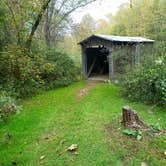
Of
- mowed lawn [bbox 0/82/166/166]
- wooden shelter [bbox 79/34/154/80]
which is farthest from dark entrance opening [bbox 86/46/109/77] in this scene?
mowed lawn [bbox 0/82/166/166]

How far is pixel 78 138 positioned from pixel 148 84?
359 centimetres

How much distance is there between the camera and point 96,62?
14242 millimetres

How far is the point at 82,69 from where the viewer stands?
13.3m

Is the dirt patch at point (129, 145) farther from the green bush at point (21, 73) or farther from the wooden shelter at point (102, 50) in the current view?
the wooden shelter at point (102, 50)

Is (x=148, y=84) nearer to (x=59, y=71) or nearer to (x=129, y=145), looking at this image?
(x=129, y=145)

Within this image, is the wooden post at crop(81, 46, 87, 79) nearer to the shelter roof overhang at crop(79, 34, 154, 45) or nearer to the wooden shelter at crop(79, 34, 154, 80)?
the wooden shelter at crop(79, 34, 154, 80)

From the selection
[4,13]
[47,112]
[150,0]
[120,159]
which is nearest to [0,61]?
[4,13]

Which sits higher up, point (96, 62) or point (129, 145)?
point (96, 62)

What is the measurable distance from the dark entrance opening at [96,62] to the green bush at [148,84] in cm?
559

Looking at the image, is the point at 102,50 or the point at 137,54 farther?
the point at 102,50

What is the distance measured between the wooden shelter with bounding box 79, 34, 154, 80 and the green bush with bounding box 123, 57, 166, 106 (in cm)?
174

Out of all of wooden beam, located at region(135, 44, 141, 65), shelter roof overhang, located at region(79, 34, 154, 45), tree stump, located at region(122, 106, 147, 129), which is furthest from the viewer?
shelter roof overhang, located at region(79, 34, 154, 45)

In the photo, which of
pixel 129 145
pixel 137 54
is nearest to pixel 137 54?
pixel 137 54

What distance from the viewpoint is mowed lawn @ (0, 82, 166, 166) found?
3748 millimetres
